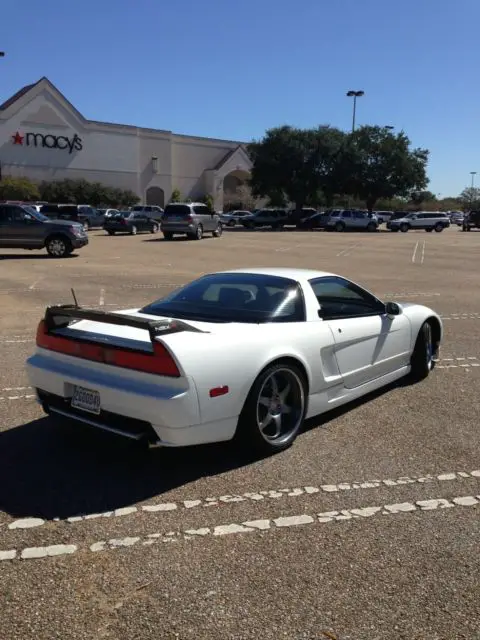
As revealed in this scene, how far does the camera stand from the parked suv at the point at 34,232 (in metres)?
20.5

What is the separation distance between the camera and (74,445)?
4590 millimetres

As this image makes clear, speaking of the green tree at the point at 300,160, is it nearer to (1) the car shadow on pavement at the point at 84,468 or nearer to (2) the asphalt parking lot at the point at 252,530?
(2) the asphalt parking lot at the point at 252,530

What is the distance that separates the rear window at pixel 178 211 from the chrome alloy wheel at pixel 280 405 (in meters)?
29.9

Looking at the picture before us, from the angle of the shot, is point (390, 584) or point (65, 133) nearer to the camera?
point (390, 584)

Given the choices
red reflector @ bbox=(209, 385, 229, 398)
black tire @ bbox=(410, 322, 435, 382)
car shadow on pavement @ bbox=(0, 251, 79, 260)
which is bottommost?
car shadow on pavement @ bbox=(0, 251, 79, 260)

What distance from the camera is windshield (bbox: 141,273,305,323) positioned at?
4719mm

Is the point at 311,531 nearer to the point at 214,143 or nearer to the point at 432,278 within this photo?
the point at 432,278

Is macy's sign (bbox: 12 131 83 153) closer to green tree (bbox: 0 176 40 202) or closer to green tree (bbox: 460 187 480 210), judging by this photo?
green tree (bbox: 0 176 40 202)

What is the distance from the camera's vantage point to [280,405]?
4.49 meters

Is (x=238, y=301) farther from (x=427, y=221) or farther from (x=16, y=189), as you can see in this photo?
(x=16, y=189)

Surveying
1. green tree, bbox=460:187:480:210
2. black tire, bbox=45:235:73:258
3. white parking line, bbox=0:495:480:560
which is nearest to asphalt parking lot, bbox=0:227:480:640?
white parking line, bbox=0:495:480:560

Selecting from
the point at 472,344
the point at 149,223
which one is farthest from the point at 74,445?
the point at 149,223

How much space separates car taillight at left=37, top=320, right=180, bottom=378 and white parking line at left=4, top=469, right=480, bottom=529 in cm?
78

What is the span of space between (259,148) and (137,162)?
67.7 ft
